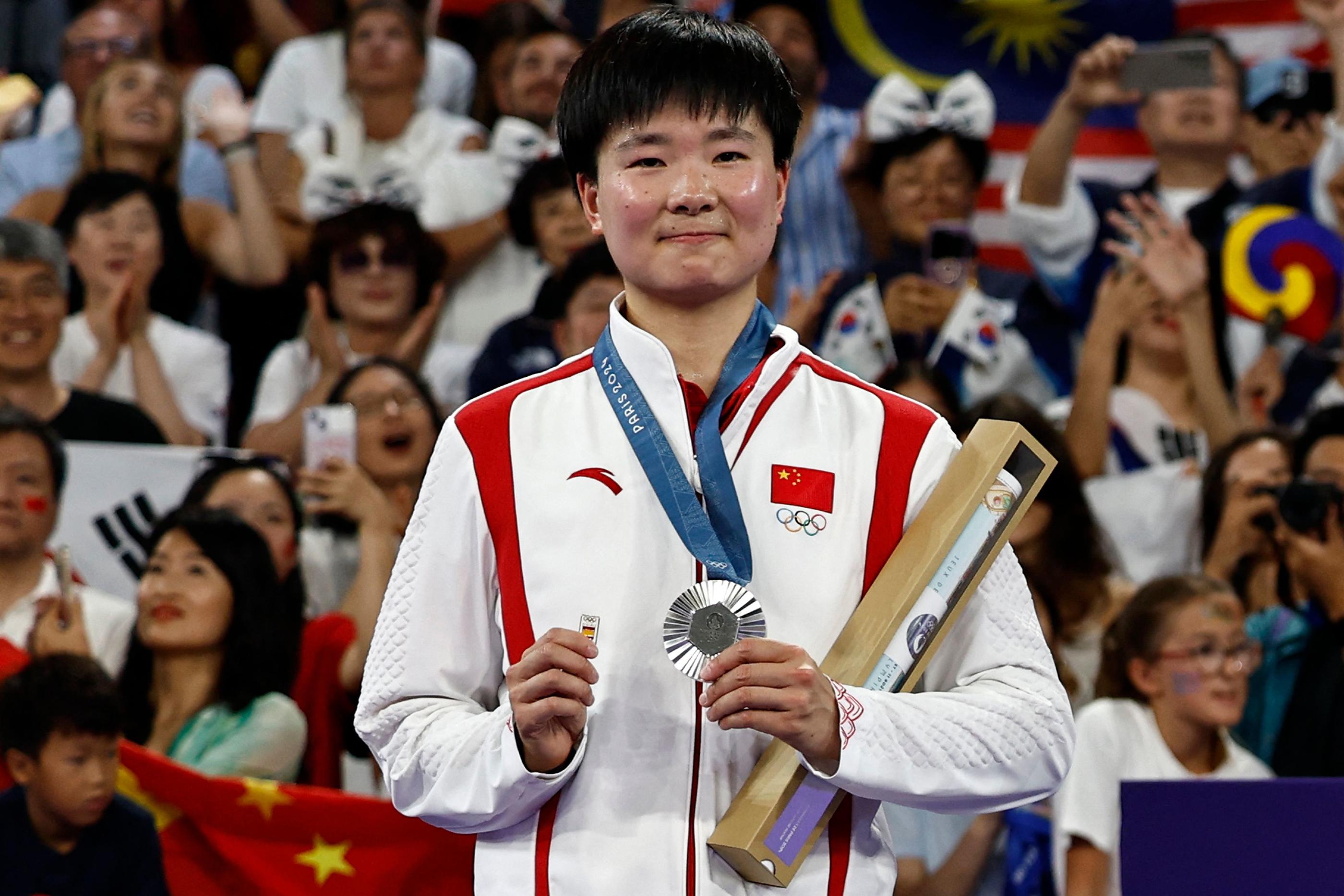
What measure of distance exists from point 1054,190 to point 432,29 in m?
3.18

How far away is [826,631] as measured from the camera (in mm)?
2289

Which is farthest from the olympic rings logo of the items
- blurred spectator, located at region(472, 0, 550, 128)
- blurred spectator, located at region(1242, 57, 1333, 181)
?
blurred spectator, located at region(472, 0, 550, 128)

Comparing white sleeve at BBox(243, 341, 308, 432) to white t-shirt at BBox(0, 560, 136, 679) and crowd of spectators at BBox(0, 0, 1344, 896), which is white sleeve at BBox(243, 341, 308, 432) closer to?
crowd of spectators at BBox(0, 0, 1344, 896)

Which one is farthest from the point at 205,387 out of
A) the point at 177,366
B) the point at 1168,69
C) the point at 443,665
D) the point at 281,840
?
the point at 443,665

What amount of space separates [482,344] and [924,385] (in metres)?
2.06

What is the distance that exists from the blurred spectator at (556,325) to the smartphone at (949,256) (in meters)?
1.24

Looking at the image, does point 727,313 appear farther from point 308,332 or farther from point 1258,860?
point 308,332

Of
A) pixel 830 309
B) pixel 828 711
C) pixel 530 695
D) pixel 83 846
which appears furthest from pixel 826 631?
pixel 830 309

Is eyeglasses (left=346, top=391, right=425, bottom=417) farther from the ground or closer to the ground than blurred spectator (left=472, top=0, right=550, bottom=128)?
closer to the ground

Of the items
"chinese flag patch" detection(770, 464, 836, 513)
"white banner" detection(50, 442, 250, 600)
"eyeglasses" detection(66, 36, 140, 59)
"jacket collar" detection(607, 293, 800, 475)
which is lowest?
"white banner" detection(50, 442, 250, 600)

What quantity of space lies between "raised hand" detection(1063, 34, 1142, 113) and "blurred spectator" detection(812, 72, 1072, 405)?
0.41m

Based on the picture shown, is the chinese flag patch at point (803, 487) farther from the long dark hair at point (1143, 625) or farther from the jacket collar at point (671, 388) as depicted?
the long dark hair at point (1143, 625)

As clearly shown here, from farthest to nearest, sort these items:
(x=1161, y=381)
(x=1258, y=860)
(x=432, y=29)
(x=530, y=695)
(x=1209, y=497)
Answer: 1. (x=432, y=29)
2. (x=1161, y=381)
3. (x=1209, y=497)
4. (x=1258, y=860)
5. (x=530, y=695)

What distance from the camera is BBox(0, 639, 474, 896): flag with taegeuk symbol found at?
4016mm
